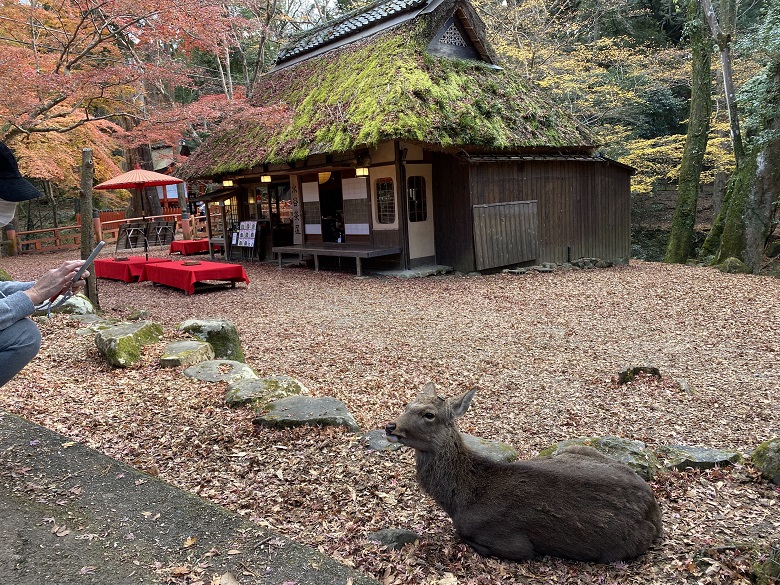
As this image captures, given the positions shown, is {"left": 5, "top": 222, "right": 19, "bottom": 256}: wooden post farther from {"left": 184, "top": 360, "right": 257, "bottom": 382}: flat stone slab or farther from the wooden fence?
{"left": 184, "top": 360, "right": 257, "bottom": 382}: flat stone slab

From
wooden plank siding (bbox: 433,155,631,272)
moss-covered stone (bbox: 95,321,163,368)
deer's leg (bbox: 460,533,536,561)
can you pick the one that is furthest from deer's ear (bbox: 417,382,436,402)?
wooden plank siding (bbox: 433,155,631,272)

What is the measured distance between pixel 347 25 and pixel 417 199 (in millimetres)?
5903

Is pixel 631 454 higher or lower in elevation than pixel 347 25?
lower

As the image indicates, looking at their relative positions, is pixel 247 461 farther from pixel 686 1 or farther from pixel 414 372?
pixel 686 1

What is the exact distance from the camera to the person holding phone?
6.86ft

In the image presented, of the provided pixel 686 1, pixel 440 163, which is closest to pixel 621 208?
pixel 440 163

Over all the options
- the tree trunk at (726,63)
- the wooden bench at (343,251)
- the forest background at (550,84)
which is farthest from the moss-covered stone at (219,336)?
the tree trunk at (726,63)

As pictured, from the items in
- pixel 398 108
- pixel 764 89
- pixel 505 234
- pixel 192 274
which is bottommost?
pixel 192 274

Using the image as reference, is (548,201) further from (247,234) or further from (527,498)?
(527,498)

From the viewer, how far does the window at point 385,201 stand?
13.0 meters

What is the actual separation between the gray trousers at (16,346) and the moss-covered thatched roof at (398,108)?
9373 mm

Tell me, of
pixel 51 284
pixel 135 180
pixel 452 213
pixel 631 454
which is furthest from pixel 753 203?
pixel 135 180

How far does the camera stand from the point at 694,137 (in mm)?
14977

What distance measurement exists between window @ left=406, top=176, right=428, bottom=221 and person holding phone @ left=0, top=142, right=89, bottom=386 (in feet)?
36.1
